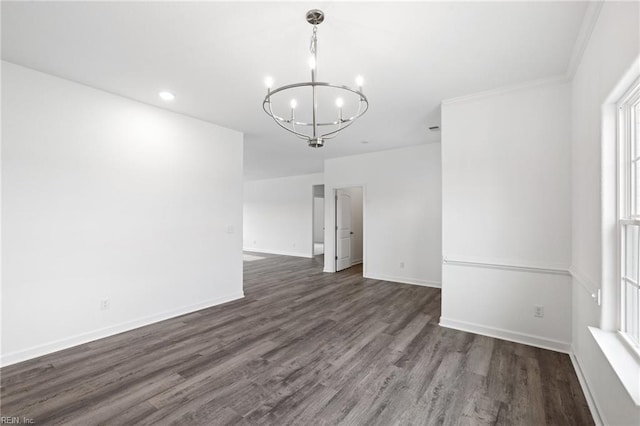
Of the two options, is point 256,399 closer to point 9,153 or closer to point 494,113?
point 9,153

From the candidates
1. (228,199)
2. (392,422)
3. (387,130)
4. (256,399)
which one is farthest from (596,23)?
(228,199)

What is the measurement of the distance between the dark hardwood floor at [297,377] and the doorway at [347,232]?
3.27m

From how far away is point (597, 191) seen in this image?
200cm

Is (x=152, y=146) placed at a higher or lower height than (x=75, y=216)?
higher

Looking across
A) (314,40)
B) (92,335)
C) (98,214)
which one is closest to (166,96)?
(98,214)

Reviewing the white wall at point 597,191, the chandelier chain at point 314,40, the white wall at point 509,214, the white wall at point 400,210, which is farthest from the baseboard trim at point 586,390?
the chandelier chain at point 314,40

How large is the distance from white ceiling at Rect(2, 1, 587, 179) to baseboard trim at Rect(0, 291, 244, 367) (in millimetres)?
2755

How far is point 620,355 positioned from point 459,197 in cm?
208

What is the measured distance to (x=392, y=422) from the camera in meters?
1.88

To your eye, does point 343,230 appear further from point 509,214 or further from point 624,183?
point 624,183

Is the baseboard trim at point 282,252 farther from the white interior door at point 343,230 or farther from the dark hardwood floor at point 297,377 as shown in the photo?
the dark hardwood floor at point 297,377

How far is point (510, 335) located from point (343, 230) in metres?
4.44

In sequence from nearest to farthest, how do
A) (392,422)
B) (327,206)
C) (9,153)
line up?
1. (392,422)
2. (9,153)
3. (327,206)

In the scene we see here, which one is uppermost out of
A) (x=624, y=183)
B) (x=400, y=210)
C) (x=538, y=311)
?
(x=624, y=183)
